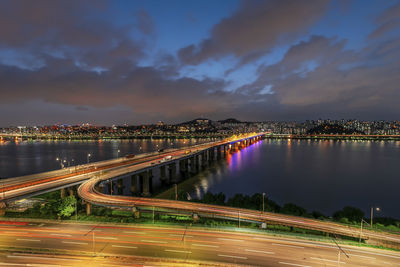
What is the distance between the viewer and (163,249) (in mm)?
17266

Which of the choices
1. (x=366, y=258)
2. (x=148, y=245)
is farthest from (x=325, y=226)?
(x=148, y=245)

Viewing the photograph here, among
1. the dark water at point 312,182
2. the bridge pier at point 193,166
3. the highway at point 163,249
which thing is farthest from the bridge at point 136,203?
the bridge pier at point 193,166

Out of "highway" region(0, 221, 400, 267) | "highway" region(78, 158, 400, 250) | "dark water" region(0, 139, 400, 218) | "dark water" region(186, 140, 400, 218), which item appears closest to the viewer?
"highway" region(0, 221, 400, 267)

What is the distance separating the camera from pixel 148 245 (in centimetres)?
1781

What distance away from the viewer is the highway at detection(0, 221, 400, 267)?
1576cm

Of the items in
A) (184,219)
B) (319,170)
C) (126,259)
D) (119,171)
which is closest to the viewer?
(126,259)

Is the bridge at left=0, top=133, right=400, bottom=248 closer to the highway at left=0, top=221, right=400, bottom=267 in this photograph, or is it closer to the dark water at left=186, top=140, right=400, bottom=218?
the highway at left=0, top=221, right=400, bottom=267

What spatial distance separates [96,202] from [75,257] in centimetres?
1045

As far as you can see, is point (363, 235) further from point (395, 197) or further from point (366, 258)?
point (395, 197)

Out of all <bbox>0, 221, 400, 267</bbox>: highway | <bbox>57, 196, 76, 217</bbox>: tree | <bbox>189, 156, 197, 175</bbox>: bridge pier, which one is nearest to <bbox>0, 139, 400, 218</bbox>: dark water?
<bbox>189, 156, 197, 175</bbox>: bridge pier

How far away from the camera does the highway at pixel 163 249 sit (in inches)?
620

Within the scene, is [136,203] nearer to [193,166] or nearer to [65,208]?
[65,208]

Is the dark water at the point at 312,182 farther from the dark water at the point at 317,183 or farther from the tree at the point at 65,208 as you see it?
the tree at the point at 65,208

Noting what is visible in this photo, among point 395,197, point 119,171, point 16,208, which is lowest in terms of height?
point 395,197
